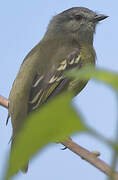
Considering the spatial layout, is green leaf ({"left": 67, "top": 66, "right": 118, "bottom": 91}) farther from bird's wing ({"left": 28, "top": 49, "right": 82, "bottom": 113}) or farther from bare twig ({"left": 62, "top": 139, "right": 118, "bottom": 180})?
bird's wing ({"left": 28, "top": 49, "right": 82, "bottom": 113})

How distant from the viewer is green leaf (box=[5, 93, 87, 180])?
57 centimetres

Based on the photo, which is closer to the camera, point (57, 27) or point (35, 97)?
point (35, 97)

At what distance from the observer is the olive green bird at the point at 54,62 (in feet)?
16.0

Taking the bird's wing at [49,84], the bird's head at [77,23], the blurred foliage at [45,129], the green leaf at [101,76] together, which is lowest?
the bird's wing at [49,84]

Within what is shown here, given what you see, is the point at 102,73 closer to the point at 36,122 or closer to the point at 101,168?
the point at 36,122

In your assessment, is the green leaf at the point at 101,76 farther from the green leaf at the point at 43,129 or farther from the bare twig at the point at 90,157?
the bare twig at the point at 90,157

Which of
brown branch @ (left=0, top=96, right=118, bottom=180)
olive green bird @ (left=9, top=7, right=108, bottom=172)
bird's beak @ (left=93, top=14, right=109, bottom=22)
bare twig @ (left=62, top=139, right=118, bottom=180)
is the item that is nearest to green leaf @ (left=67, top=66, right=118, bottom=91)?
brown branch @ (left=0, top=96, right=118, bottom=180)

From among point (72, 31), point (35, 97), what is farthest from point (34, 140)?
point (72, 31)

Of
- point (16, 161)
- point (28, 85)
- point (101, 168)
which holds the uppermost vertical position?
point (16, 161)

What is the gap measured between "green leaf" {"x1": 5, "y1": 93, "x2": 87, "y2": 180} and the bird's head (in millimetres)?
6311

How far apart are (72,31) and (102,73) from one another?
652 centimetres

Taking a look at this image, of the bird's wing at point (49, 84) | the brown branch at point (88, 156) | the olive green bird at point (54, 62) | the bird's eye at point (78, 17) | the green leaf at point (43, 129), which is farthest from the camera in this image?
the bird's eye at point (78, 17)

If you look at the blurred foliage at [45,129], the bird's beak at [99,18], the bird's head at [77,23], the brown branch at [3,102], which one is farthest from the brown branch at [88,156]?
the bird's beak at [99,18]

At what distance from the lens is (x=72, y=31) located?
7.05 meters
